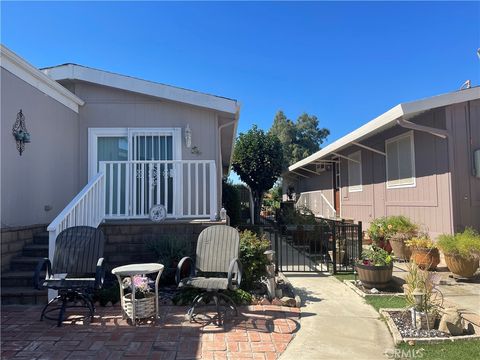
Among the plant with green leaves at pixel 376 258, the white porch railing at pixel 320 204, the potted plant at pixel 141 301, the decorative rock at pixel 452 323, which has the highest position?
the white porch railing at pixel 320 204

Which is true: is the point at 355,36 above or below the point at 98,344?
above

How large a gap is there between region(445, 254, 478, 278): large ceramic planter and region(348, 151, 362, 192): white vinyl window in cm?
Answer: 573

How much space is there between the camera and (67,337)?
376cm

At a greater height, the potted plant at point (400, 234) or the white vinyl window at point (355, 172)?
the white vinyl window at point (355, 172)

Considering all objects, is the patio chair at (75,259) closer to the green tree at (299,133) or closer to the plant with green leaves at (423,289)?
the plant with green leaves at (423,289)

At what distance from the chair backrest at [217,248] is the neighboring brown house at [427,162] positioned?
4487 mm

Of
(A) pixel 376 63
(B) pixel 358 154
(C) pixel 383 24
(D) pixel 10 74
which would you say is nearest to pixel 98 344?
(D) pixel 10 74

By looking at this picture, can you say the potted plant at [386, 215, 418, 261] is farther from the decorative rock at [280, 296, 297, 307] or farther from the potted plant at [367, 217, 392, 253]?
the decorative rock at [280, 296, 297, 307]

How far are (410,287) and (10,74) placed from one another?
6.22 metres

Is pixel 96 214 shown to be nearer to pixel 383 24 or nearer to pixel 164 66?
pixel 164 66

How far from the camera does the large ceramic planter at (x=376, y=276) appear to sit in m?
5.48

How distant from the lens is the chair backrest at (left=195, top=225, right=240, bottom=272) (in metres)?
4.72

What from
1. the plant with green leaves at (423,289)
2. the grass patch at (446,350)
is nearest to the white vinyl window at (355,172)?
the plant with green leaves at (423,289)

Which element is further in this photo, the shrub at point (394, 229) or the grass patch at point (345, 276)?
the shrub at point (394, 229)
